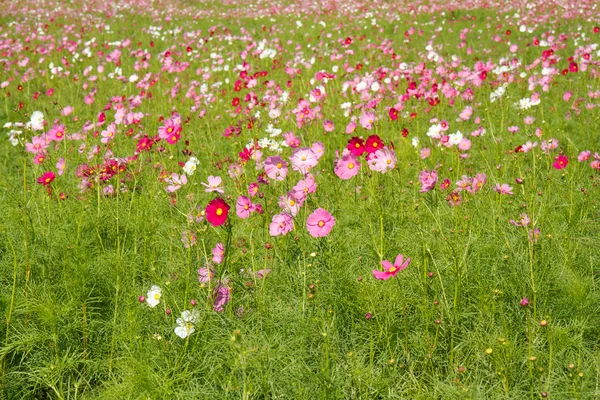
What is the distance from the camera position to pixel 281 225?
1.89 m

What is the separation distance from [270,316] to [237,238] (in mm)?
633

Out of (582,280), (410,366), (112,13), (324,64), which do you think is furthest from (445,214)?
(112,13)

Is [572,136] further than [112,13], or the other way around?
[112,13]

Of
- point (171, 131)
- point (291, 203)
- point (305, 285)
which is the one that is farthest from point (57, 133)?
point (305, 285)

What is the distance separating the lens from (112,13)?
501 inches

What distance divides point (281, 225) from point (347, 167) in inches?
14.4

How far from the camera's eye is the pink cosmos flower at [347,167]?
6.53ft

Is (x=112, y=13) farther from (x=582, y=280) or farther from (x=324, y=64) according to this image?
(x=582, y=280)

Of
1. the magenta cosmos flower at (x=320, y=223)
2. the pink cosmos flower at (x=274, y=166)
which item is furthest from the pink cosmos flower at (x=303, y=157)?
the magenta cosmos flower at (x=320, y=223)

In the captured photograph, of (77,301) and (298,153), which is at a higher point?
(298,153)

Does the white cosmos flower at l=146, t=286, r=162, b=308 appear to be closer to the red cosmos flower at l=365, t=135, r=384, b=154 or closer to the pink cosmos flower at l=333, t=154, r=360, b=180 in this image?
the pink cosmos flower at l=333, t=154, r=360, b=180

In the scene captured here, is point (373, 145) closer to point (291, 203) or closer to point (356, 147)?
point (356, 147)

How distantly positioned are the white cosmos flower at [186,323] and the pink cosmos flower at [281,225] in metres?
0.44

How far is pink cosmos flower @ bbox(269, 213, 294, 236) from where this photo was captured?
185 centimetres
